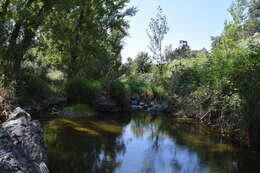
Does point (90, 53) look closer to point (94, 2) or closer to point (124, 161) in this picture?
point (94, 2)

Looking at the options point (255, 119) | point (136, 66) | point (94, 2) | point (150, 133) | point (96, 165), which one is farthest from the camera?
point (136, 66)

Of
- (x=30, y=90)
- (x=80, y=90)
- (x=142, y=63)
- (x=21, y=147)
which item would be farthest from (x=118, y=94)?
(x=142, y=63)

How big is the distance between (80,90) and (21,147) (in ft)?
25.2

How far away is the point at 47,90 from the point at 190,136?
6887mm

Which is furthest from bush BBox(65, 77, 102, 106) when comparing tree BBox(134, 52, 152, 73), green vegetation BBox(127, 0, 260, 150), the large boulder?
tree BBox(134, 52, 152, 73)

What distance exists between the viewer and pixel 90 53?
A: 44.2 feet

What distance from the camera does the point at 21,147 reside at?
285 centimetres

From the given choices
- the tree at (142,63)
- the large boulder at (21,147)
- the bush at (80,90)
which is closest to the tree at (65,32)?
the bush at (80,90)

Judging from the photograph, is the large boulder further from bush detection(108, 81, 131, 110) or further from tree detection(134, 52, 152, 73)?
tree detection(134, 52, 152, 73)

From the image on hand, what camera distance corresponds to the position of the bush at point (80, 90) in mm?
10297

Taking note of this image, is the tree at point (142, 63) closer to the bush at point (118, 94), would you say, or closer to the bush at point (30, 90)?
the bush at point (118, 94)

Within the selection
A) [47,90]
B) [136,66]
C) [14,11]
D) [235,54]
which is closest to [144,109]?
[47,90]

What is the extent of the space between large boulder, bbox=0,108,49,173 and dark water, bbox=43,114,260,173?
2.45 feet

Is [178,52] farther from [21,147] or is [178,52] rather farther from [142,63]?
[21,147]
